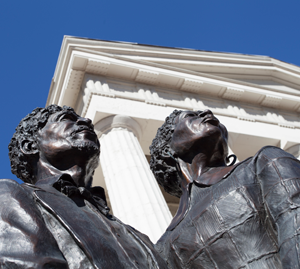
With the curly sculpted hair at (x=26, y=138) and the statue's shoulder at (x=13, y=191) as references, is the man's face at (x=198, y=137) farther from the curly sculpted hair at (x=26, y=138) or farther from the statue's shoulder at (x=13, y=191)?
the statue's shoulder at (x=13, y=191)

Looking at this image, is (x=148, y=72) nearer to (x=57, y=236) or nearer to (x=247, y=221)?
(x=247, y=221)

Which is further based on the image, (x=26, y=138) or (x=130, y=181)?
(x=130, y=181)

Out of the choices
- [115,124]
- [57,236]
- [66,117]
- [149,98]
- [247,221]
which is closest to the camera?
[57,236]

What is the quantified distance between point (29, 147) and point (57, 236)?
145cm

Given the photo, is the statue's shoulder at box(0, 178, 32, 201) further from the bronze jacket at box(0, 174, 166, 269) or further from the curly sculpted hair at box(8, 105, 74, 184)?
the curly sculpted hair at box(8, 105, 74, 184)

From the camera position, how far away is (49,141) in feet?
13.0

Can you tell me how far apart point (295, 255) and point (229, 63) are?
760 inches

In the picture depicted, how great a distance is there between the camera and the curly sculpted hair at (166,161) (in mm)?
4645

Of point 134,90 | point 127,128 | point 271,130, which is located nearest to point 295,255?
point 127,128

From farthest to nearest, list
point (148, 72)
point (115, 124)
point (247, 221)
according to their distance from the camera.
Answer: point (148, 72) → point (115, 124) → point (247, 221)

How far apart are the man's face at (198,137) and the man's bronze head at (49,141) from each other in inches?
36.7

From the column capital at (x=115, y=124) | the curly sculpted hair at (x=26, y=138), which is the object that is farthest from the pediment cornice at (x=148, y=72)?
the curly sculpted hair at (x=26, y=138)

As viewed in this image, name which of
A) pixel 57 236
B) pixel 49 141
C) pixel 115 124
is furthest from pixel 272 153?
pixel 115 124

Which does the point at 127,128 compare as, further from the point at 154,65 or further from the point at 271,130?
the point at 271,130
